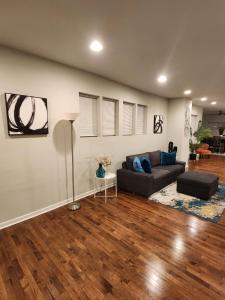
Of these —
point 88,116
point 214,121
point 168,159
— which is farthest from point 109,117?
point 214,121

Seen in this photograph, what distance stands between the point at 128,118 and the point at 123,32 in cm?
283

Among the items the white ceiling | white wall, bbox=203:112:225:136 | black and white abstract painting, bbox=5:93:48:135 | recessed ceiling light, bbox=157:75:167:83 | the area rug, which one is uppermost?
recessed ceiling light, bbox=157:75:167:83

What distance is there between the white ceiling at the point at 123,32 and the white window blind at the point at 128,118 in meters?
1.47

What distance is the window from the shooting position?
5.17 metres

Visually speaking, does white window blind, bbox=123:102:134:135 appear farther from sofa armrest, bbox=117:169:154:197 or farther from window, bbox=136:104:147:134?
sofa armrest, bbox=117:169:154:197

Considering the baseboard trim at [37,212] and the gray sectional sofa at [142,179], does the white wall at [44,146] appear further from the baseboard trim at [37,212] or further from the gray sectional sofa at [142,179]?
the gray sectional sofa at [142,179]

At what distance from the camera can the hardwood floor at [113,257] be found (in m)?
1.57

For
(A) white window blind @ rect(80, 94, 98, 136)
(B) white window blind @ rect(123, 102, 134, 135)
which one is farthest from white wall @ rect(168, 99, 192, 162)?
(A) white window blind @ rect(80, 94, 98, 136)

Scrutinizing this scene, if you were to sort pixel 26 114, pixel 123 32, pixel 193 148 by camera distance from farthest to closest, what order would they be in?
pixel 193 148 → pixel 26 114 → pixel 123 32

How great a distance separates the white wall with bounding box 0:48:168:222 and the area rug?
163 cm

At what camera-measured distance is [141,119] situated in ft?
17.4

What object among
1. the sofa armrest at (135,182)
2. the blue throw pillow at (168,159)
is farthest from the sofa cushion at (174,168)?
the sofa armrest at (135,182)

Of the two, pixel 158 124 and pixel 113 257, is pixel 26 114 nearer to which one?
pixel 113 257

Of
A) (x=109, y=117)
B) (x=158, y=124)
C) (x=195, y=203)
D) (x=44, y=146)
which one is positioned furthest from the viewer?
(x=158, y=124)
